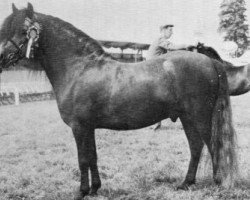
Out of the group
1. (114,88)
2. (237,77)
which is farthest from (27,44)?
(237,77)

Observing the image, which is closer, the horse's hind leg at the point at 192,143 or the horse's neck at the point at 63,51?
the horse's neck at the point at 63,51

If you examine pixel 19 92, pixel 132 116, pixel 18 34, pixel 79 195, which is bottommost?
pixel 19 92

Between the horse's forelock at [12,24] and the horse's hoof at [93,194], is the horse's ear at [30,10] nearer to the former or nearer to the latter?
the horse's forelock at [12,24]

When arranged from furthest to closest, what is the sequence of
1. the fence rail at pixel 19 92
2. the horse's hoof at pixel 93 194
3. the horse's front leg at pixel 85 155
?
1. the fence rail at pixel 19 92
2. the horse's hoof at pixel 93 194
3. the horse's front leg at pixel 85 155

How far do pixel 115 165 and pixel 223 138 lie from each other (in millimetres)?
2213

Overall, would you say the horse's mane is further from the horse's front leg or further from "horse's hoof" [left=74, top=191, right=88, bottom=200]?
"horse's hoof" [left=74, top=191, right=88, bottom=200]

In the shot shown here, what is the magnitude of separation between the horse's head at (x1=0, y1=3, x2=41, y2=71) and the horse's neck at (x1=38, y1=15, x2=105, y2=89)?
170 mm

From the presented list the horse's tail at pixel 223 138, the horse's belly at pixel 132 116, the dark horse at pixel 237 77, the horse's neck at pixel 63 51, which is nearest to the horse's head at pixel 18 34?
the horse's neck at pixel 63 51

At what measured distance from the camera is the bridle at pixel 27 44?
15.2 ft

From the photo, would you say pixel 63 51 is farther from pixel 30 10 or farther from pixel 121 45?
pixel 121 45

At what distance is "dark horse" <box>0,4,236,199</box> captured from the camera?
467 cm

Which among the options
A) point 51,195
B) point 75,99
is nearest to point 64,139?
point 51,195

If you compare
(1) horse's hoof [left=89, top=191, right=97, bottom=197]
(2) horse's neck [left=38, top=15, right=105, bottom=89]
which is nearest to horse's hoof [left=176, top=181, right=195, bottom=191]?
(1) horse's hoof [left=89, top=191, right=97, bottom=197]

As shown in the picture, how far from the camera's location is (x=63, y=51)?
4.88 metres
